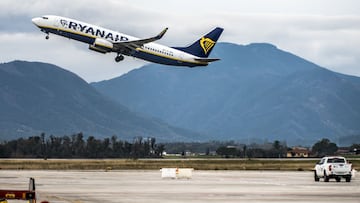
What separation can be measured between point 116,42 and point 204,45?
1675 centimetres

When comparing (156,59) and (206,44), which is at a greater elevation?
(206,44)

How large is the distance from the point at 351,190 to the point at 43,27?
55.0 meters

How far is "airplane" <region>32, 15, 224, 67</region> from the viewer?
319ft

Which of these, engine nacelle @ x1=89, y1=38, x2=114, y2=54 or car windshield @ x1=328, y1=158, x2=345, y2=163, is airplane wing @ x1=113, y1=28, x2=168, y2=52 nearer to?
engine nacelle @ x1=89, y1=38, x2=114, y2=54

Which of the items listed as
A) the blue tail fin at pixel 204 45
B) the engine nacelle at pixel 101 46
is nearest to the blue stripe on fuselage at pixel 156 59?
the blue tail fin at pixel 204 45

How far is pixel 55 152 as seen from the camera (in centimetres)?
16912

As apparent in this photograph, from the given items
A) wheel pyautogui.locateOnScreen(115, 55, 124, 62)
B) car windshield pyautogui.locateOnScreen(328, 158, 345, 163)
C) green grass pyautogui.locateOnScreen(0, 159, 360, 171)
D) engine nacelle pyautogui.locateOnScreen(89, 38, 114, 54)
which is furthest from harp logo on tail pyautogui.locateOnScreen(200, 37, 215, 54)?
car windshield pyautogui.locateOnScreen(328, 158, 345, 163)

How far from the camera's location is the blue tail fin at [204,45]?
359 ft

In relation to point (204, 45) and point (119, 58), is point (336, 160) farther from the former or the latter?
point (204, 45)

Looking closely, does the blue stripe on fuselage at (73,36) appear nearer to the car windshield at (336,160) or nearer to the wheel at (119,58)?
the wheel at (119,58)

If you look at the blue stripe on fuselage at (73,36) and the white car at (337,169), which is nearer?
the white car at (337,169)

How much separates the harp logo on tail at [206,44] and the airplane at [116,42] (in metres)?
6.11

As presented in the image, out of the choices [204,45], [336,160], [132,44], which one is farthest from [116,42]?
[336,160]

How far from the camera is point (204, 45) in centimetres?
11288
